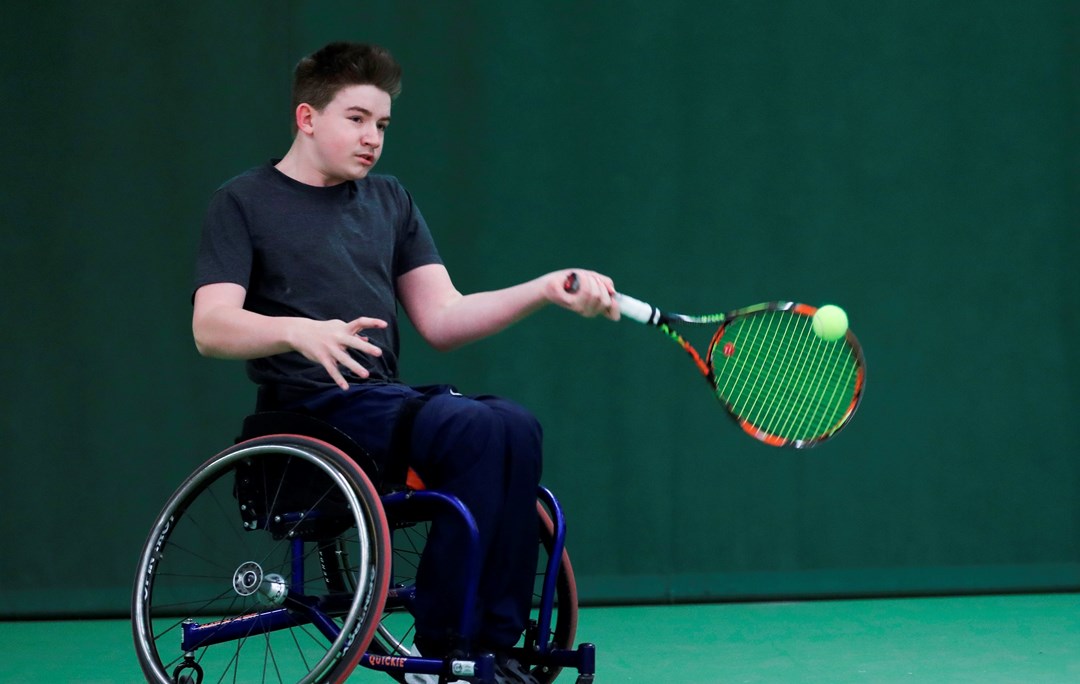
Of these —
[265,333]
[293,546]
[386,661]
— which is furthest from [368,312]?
[386,661]

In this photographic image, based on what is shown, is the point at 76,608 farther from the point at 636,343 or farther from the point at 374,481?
the point at 374,481

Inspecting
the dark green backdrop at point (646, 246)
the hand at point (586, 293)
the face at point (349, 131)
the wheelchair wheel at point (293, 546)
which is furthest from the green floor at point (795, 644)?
the face at point (349, 131)

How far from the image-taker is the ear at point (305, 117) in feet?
6.52

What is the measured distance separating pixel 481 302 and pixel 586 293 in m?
0.28

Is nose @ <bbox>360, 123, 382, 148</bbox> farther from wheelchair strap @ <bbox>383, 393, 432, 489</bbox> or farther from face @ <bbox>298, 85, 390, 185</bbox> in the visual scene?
wheelchair strap @ <bbox>383, 393, 432, 489</bbox>

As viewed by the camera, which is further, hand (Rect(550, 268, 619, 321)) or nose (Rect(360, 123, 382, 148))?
nose (Rect(360, 123, 382, 148))

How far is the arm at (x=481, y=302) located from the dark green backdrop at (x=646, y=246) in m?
1.18

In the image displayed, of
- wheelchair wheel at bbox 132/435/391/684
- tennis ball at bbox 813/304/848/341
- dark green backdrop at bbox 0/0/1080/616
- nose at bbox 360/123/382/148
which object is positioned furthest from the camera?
dark green backdrop at bbox 0/0/1080/616

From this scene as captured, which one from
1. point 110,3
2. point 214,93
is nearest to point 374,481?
point 214,93

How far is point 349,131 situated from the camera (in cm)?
195

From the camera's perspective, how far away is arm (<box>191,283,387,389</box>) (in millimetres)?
1624

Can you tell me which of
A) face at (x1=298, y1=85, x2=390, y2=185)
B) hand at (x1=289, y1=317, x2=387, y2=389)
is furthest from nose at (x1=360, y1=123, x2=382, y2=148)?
hand at (x1=289, y1=317, x2=387, y2=389)

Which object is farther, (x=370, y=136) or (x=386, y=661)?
(x=370, y=136)

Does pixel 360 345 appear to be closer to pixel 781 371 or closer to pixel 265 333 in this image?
pixel 265 333
